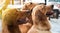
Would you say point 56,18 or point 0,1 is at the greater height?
point 0,1

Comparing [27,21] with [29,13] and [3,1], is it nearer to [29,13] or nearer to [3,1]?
[29,13]

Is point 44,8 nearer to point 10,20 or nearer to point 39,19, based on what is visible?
point 39,19

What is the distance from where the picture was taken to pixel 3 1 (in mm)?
1093

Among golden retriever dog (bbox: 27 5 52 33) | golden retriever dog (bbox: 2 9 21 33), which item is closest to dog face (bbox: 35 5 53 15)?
golden retriever dog (bbox: 27 5 52 33)

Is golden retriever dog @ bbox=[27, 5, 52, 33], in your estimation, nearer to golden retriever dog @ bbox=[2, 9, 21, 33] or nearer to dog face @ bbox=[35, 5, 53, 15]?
dog face @ bbox=[35, 5, 53, 15]

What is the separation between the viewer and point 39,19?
100cm

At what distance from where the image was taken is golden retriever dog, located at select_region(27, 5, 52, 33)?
983mm

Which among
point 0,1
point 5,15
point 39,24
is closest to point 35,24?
point 39,24

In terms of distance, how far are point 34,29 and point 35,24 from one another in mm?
35

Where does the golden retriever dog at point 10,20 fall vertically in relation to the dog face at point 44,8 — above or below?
below

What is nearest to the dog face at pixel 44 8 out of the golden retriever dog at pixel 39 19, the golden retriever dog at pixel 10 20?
the golden retriever dog at pixel 39 19

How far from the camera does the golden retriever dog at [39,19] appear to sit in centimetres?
98

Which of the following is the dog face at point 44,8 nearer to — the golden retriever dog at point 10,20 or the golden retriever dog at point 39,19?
the golden retriever dog at point 39,19

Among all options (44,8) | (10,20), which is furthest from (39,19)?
(10,20)
